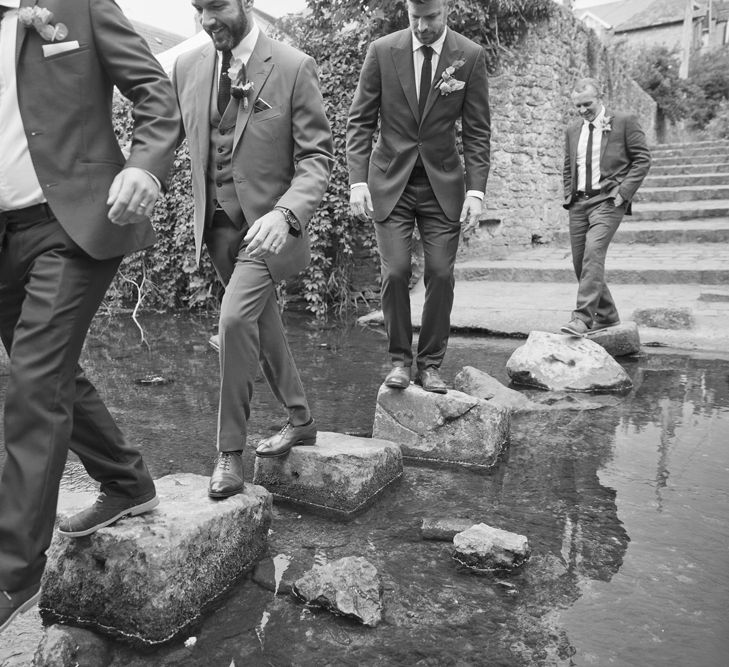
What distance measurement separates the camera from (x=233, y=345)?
2875 mm

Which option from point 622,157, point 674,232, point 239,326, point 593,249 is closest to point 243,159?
point 239,326

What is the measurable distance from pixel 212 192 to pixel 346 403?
2324mm

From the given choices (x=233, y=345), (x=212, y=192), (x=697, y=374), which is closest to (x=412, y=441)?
A: (x=233, y=345)

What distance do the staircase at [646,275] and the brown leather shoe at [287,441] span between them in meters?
4.55

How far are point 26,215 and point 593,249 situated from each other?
5423mm

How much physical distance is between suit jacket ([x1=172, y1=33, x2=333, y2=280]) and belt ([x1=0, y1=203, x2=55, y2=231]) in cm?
90

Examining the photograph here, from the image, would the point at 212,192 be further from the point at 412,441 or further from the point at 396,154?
the point at 412,441

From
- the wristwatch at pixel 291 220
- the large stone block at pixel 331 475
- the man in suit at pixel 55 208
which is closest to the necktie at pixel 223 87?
the wristwatch at pixel 291 220

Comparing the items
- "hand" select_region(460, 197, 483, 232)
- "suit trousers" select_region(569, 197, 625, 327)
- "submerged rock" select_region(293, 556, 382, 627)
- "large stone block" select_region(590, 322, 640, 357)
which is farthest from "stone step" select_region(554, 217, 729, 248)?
"submerged rock" select_region(293, 556, 382, 627)

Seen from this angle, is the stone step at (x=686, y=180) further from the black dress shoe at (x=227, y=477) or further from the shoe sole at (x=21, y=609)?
the shoe sole at (x=21, y=609)

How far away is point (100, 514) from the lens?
94.1 inches

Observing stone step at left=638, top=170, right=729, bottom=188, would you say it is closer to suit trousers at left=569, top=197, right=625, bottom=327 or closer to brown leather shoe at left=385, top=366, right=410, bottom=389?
suit trousers at left=569, top=197, right=625, bottom=327

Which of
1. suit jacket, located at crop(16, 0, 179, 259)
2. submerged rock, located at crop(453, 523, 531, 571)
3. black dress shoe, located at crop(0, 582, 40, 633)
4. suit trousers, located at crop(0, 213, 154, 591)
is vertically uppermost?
suit jacket, located at crop(16, 0, 179, 259)

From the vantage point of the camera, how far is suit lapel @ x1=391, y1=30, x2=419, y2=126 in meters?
3.96
